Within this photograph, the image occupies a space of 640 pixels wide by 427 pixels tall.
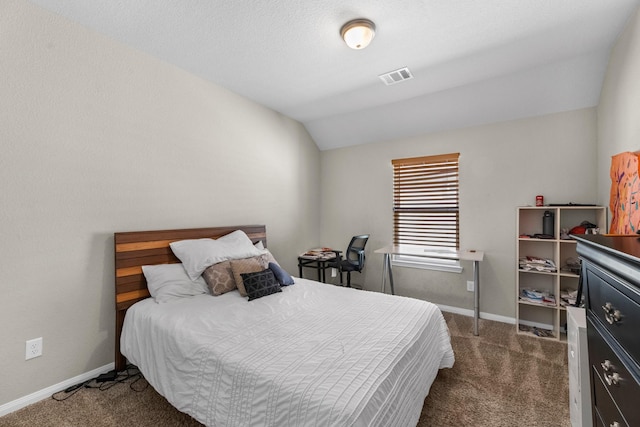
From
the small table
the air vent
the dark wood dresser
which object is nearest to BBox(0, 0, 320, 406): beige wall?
the small table

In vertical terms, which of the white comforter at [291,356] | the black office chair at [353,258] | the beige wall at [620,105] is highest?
the beige wall at [620,105]

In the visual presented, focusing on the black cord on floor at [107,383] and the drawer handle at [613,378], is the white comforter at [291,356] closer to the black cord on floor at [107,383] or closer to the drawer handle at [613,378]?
the black cord on floor at [107,383]

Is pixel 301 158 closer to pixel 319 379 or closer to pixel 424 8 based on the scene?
pixel 424 8

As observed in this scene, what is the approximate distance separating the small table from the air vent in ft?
7.16

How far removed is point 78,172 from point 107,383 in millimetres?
1629

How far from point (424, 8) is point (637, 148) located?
174 centimetres

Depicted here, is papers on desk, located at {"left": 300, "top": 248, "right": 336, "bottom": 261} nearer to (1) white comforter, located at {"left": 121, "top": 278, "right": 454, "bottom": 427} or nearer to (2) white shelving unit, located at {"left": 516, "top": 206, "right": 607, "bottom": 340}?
(1) white comforter, located at {"left": 121, "top": 278, "right": 454, "bottom": 427}

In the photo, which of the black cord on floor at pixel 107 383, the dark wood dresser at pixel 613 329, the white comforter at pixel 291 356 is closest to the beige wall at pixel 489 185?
the white comforter at pixel 291 356

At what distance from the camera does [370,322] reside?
1890 millimetres

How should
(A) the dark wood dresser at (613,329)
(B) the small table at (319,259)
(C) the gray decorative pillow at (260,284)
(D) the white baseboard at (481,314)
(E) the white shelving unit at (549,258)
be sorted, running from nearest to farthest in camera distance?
(A) the dark wood dresser at (613,329), (C) the gray decorative pillow at (260,284), (E) the white shelving unit at (549,258), (D) the white baseboard at (481,314), (B) the small table at (319,259)

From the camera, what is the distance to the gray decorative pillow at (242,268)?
2451 mm

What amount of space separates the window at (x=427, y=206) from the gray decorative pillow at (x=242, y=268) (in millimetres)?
2179

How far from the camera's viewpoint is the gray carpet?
1.77 m

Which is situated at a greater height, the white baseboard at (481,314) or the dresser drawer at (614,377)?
the dresser drawer at (614,377)
